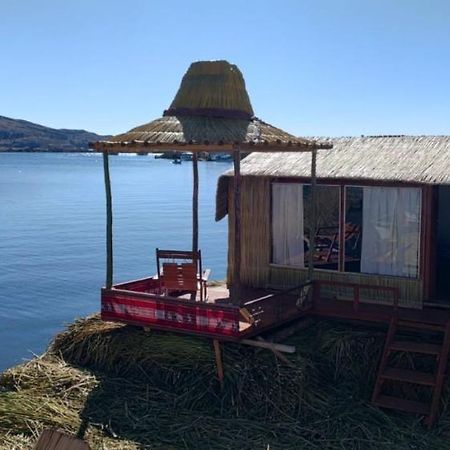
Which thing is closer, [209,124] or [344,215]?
[209,124]

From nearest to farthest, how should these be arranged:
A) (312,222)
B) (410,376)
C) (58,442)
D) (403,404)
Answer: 1. (58,442)
2. (403,404)
3. (410,376)
4. (312,222)

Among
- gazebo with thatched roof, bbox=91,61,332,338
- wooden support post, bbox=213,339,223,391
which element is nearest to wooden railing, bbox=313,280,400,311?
gazebo with thatched roof, bbox=91,61,332,338

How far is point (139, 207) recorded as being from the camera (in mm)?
64000

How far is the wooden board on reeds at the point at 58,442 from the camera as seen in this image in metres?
6.54

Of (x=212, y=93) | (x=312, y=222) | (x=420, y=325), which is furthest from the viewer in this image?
(x=312, y=222)

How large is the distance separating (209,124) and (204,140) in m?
1.10

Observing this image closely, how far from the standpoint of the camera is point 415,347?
36.5 feet

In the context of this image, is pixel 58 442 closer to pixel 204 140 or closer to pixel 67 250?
pixel 204 140

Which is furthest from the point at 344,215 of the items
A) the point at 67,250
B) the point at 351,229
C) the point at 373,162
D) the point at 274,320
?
the point at 67,250

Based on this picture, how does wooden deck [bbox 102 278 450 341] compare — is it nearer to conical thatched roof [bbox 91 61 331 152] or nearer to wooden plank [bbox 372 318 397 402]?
wooden plank [bbox 372 318 397 402]

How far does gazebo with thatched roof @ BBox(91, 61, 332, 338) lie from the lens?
11.2 m

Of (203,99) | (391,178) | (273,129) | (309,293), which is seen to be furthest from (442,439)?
(203,99)

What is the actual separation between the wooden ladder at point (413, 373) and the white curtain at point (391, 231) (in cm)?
171

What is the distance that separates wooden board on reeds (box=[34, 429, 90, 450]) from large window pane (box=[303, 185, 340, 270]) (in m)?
7.67
